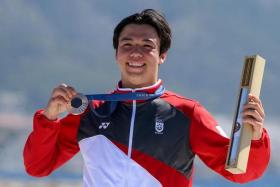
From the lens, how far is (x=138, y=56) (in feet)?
18.6

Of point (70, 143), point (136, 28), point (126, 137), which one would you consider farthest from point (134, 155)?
point (136, 28)

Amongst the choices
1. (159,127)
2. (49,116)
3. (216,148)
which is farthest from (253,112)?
(49,116)

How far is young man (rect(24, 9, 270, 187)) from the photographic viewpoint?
5.48m

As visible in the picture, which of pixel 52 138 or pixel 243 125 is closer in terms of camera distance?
pixel 243 125

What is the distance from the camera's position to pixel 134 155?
18.2ft

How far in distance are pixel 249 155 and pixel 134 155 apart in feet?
2.56

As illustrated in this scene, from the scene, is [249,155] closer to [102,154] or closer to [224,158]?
[224,158]

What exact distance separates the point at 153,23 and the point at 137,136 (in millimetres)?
892

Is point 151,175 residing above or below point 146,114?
below

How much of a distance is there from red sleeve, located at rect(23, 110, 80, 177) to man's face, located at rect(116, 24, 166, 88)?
1.59ft

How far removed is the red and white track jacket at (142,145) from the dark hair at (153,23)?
420mm

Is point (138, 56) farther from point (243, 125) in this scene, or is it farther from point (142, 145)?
point (243, 125)

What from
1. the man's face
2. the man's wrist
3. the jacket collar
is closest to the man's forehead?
the man's face

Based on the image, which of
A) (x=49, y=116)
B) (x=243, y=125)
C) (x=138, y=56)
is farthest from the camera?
(x=138, y=56)
